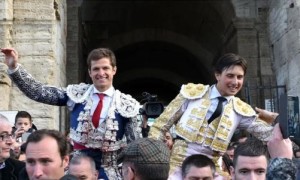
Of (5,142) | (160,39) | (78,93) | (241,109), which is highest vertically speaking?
(160,39)

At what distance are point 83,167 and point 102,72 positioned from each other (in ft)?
2.78

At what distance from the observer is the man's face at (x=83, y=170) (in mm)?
5094

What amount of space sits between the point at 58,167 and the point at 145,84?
2316 cm

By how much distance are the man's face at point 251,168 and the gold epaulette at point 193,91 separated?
142 cm

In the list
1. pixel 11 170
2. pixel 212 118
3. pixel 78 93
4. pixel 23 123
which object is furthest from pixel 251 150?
pixel 23 123

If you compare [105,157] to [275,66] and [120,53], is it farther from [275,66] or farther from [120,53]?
[120,53]

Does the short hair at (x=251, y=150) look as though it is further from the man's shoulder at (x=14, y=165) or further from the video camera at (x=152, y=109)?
the man's shoulder at (x=14, y=165)

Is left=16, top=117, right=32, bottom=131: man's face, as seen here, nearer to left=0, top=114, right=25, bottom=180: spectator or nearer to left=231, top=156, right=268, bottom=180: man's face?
left=0, top=114, right=25, bottom=180: spectator

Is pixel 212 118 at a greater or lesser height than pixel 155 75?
lesser

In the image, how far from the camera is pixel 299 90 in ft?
34.9

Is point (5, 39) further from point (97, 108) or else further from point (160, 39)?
point (160, 39)

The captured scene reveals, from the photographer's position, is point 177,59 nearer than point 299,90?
No

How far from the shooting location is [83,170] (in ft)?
16.7

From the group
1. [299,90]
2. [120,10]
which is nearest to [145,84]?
[120,10]
